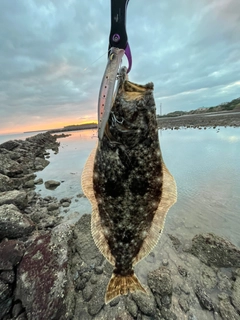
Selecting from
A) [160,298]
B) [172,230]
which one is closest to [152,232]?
[160,298]

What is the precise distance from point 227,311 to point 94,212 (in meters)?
3.30

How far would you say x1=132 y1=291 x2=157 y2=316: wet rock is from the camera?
10.0ft

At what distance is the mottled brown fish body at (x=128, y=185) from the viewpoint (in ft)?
6.15

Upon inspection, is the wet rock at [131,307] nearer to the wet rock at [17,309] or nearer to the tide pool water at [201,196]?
the wet rock at [17,309]

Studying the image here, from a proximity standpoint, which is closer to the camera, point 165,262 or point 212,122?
point 165,262

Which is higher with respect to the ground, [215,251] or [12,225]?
[12,225]

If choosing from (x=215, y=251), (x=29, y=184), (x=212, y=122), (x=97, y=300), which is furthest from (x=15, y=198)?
(x=212, y=122)

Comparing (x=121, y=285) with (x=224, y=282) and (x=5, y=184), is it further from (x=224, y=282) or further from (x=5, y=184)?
(x=5, y=184)

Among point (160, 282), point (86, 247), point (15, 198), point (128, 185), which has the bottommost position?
point (160, 282)

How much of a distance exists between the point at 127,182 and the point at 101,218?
2.14ft

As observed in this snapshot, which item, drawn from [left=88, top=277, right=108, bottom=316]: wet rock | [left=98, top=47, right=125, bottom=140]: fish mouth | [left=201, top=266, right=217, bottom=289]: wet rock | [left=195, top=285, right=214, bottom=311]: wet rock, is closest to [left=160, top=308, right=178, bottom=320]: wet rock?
[left=195, top=285, right=214, bottom=311]: wet rock

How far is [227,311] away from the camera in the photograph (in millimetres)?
3076

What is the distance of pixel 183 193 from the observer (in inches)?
288

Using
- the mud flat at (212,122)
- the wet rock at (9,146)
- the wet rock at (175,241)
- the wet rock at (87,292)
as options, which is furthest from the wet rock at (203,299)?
the mud flat at (212,122)
